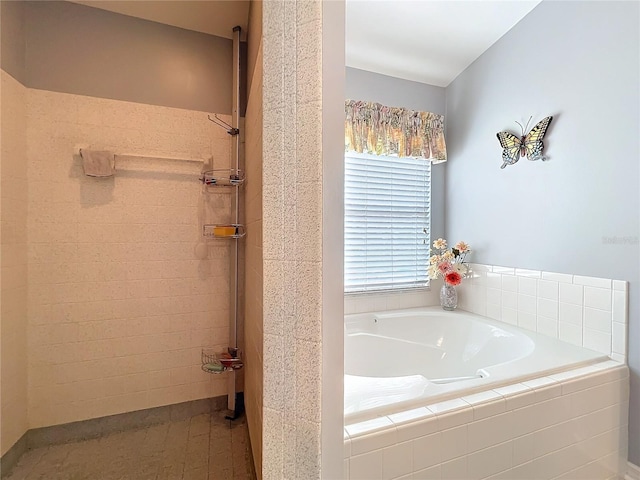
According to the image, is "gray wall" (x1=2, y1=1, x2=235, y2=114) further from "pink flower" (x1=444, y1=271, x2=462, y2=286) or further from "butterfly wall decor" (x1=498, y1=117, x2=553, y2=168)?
"pink flower" (x1=444, y1=271, x2=462, y2=286)

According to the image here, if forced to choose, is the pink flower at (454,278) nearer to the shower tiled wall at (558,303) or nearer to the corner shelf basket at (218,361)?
the shower tiled wall at (558,303)

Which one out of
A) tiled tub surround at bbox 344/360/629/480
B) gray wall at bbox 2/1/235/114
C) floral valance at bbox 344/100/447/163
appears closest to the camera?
tiled tub surround at bbox 344/360/629/480

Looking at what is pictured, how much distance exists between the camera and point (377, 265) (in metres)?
2.62

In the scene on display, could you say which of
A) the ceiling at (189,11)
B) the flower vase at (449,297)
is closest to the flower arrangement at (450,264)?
the flower vase at (449,297)

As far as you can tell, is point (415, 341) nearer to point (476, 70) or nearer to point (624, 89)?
point (624, 89)

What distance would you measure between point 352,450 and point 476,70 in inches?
112

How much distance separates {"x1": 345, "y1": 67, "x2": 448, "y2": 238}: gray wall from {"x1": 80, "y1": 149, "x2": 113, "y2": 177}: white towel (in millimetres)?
1745

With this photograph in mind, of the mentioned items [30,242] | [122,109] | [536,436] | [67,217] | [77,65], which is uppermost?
[77,65]

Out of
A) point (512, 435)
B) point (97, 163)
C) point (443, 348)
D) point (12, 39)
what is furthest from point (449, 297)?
point (12, 39)

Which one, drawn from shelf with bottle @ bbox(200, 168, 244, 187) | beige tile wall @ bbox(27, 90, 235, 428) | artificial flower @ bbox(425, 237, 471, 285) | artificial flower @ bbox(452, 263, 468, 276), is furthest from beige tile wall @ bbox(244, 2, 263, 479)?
artificial flower @ bbox(452, 263, 468, 276)

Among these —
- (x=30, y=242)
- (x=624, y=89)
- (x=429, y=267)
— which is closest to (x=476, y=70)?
(x=624, y=89)

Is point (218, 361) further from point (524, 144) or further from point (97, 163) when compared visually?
point (524, 144)

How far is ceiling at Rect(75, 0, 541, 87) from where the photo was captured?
1923mm

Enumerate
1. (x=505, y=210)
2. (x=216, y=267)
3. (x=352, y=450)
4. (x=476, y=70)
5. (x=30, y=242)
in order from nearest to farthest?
(x=352, y=450)
(x=30, y=242)
(x=216, y=267)
(x=505, y=210)
(x=476, y=70)
